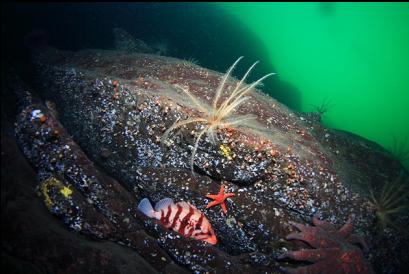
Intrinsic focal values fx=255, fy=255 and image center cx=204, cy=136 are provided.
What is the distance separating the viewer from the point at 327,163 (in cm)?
501

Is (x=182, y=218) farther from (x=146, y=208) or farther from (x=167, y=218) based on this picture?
(x=146, y=208)

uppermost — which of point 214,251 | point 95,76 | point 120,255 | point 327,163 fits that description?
point 327,163

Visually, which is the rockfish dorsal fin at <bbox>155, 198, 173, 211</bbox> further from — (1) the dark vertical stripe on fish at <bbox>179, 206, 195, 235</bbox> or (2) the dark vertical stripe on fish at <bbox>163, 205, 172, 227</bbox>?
(1) the dark vertical stripe on fish at <bbox>179, 206, 195, 235</bbox>

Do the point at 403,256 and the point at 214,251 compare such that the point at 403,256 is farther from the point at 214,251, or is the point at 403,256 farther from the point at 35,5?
the point at 35,5

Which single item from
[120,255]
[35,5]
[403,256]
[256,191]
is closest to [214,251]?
[256,191]

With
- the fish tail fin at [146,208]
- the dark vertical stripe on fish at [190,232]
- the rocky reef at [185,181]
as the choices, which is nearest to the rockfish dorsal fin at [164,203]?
the fish tail fin at [146,208]

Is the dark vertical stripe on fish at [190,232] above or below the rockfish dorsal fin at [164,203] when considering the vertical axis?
below

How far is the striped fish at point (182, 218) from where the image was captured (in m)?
4.57

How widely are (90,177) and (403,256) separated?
6.68m

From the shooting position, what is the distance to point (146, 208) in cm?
468

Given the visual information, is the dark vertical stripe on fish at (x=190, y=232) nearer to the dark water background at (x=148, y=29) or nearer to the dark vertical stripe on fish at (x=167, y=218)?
the dark vertical stripe on fish at (x=167, y=218)

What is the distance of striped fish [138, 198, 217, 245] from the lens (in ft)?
15.0

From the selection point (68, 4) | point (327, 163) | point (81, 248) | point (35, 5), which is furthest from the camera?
point (68, 4)

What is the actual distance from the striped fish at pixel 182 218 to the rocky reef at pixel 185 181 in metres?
0.15
